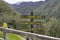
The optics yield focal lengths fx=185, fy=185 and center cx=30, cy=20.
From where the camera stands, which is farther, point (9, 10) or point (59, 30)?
point (9, 10)

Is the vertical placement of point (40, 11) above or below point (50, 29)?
above

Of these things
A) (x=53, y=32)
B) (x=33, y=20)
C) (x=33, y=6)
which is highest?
(x=33, y=6)

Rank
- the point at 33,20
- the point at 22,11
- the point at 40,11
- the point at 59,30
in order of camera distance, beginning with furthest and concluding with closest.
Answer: the point at 40,11 → the point at 22,11 → the point at 33,20 → the point at 59,30

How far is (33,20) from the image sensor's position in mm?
19531

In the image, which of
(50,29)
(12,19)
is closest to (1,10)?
(12,19)

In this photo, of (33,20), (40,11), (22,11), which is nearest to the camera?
(33,20)

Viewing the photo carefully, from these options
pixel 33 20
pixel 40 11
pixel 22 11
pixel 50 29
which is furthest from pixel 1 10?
pixel 40 11

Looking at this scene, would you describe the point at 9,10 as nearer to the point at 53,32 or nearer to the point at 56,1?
the point at 53,32

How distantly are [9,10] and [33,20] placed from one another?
3081 millimetres

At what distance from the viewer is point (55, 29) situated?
18.5m

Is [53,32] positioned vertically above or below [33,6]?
→ below

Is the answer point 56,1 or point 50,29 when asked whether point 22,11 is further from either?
point 50,29

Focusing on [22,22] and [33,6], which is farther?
[33,6]

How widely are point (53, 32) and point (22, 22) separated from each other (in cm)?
→ 362
